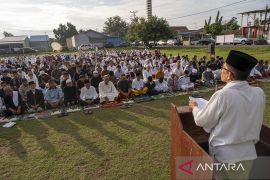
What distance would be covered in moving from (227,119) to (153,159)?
8.81 ft

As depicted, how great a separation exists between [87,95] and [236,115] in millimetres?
6978

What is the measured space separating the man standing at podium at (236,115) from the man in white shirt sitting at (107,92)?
6442 mm

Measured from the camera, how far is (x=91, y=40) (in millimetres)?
61594

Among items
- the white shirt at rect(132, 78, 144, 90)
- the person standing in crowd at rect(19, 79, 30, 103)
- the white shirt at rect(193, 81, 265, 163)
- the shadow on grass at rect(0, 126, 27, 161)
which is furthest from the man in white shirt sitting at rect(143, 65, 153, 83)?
the white shirt at rect(193, 81, 265, 163)

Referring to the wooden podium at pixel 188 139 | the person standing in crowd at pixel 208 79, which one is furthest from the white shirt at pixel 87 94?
the wooden podium at pixel 188 139

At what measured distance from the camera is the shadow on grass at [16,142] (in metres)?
4.88

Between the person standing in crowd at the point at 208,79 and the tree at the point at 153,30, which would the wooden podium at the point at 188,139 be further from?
the tree at the point at 153,30

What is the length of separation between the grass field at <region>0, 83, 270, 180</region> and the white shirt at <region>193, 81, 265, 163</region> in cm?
205

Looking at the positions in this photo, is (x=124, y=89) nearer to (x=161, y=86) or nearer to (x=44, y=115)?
(x=161, y=86)

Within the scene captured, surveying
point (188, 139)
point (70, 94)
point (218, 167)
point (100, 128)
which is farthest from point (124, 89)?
point (218, 167)

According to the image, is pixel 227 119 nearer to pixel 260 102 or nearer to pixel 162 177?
pixel 260 102

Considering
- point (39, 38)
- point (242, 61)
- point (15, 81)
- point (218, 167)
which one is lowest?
point (15, 81)

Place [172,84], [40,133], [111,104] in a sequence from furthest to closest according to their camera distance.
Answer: [172,84] < [111,104] < [40,133]

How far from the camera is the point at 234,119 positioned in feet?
6.23
